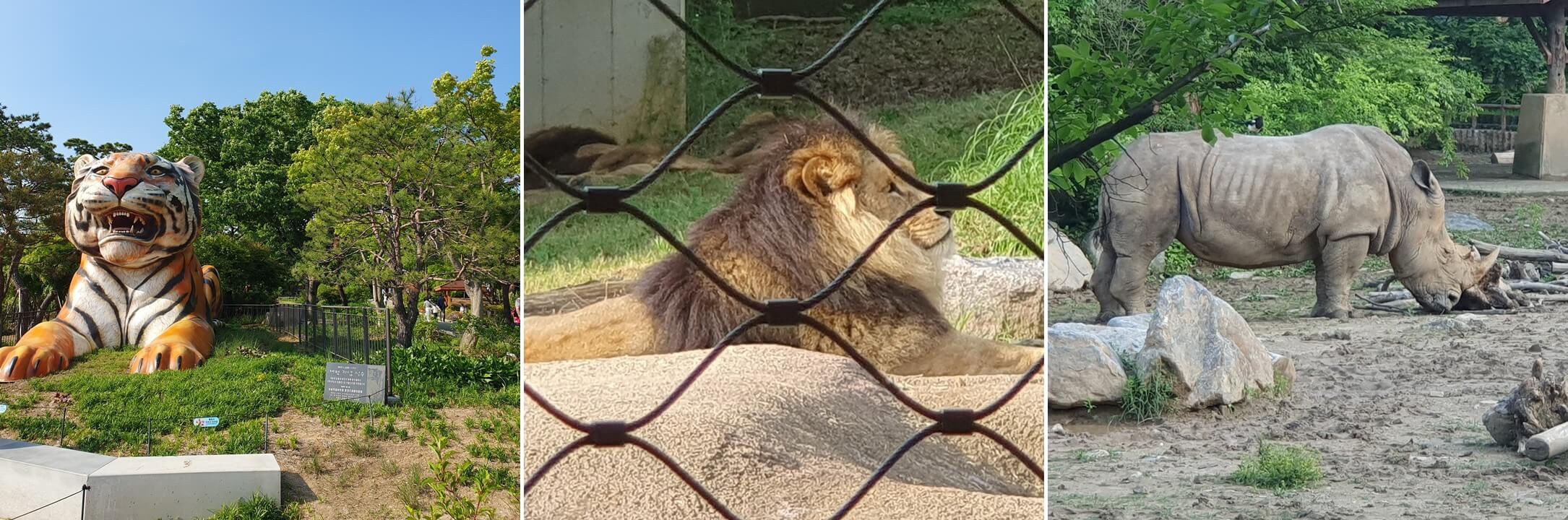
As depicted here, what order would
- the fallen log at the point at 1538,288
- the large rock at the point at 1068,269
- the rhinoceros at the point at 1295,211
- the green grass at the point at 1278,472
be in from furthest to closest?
1. the fallen log at the point at 1538,288
2. the large rock at the point at 1068,269
3. the rhinoceros at the point at 1295,211
4. the green grass at the point at 1278,472

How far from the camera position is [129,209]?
7.16 metres

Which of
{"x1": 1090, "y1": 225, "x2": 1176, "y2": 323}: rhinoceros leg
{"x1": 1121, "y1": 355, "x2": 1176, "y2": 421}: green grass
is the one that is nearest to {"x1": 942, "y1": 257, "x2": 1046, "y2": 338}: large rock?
{"x1": 1121, "y1": 355, "x2": 1176, "y2": 421}: green grass

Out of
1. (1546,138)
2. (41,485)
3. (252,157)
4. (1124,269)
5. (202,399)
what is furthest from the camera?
(252,157)

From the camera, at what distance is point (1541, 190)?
9.43 metres

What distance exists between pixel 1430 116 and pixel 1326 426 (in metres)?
5.86

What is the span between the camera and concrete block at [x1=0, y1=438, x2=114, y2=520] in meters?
4.32

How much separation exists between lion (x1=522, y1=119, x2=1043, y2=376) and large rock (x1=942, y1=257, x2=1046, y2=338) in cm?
1

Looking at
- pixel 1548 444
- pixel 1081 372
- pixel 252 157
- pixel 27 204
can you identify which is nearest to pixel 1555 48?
pixel 1548 444

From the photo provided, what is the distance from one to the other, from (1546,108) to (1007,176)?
1101cm

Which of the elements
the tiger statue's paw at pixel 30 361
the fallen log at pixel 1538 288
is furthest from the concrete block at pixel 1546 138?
the tiger statue's paw at pixel 30 361

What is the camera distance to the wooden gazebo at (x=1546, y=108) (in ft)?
31.6

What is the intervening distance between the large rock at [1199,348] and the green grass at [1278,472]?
1.51 ft

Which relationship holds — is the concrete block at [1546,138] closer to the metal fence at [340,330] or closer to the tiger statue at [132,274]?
the metal fence at [340,330]

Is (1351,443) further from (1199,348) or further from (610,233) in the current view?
(610,233)
